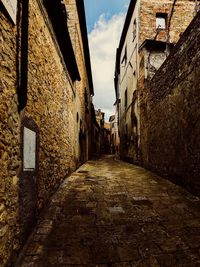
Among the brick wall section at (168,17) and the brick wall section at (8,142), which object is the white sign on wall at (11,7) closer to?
the brick wall section at (8,142)

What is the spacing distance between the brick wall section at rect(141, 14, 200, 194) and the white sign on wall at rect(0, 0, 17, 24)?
12.9 ft

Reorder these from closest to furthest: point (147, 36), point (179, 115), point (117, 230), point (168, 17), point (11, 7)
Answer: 1. point (11, 7)
2. point (117, 230)
3. point (179, 115)
4. point (147, 36)
5. point (168, 17)

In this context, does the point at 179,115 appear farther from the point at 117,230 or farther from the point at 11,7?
the point at 11,7

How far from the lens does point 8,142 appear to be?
2.34 meters

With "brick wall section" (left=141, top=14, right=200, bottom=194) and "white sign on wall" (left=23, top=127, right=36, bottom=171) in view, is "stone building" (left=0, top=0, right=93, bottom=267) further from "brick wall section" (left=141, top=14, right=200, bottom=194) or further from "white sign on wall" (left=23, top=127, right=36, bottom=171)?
"brick wall section" (left=141, top=14, right=200, bottom=194)

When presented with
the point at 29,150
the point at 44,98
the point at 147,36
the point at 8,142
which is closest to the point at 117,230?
the point at 29,150

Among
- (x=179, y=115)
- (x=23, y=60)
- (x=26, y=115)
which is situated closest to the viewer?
(x=23, y=60)

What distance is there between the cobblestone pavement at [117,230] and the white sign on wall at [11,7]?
2.78 metres

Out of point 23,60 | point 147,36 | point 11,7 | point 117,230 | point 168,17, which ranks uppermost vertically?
point 168,17

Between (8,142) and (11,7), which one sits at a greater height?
(11,7)

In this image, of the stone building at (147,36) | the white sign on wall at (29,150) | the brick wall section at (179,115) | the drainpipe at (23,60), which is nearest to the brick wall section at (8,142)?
the drainpipe at (23,60)

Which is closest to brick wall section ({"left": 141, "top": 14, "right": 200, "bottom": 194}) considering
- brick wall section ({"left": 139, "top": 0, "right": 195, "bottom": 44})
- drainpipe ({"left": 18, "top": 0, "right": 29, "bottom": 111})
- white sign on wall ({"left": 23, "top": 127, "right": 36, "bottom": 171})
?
white sign on wall ({"left": 23, "top": 127, "right": 36, "bottom": 171})

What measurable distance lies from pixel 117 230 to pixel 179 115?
12.1 feet

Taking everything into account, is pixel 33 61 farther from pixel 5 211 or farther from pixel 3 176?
pixel 5 211
